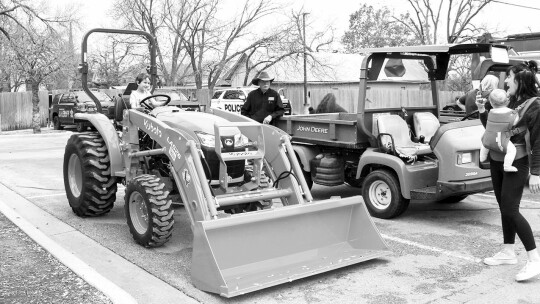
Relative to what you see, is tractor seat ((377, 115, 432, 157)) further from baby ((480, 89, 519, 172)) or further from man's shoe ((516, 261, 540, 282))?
man's shoe ((516, 261, 540, 282))

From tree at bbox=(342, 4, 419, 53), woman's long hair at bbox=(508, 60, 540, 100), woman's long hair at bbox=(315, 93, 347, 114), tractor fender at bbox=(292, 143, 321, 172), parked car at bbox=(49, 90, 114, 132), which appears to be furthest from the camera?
tree at bbox=(342, 4, 419, 53)

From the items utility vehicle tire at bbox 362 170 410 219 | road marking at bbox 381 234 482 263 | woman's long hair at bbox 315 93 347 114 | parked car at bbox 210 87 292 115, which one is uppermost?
parked car at bbox 210 87 292 115

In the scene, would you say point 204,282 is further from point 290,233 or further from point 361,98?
point 361,98

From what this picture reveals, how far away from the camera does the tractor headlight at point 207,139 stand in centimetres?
587

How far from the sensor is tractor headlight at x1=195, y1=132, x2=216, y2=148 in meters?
5.87

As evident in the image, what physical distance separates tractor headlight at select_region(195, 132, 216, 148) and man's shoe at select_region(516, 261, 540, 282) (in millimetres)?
3076

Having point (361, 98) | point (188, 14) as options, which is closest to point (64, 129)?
point (188, 14)

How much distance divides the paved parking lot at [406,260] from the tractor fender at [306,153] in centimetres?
→ 82

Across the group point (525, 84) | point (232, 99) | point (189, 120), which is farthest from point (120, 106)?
point (232, 99)

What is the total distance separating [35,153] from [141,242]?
1059 centimetres

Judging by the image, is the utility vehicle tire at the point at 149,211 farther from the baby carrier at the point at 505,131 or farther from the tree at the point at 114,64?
the tree at the point at 114,64

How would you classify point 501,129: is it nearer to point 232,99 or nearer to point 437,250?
point 437,250

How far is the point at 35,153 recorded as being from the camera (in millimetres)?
15273

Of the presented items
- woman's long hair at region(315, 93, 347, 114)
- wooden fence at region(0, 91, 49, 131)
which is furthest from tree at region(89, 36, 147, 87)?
woman's long hair at region(315, 93, 347, 114)
